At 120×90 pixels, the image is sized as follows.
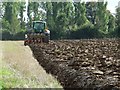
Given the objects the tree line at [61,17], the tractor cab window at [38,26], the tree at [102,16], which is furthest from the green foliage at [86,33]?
the tractor cab window at [38,26]

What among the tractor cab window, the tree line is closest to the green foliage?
the tree line

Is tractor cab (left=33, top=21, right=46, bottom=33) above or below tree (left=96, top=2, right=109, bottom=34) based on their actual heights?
above

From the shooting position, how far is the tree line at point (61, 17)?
72.7 m

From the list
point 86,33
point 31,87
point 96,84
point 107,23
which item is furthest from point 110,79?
point 107,23

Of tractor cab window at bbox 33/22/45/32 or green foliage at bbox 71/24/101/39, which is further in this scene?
green foliage at bbox 71/24/101/39

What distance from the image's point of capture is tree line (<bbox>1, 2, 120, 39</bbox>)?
72.7 meters

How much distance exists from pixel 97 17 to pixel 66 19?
7.45 m

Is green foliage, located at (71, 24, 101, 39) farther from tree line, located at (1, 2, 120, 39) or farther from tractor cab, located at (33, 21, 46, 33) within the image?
tractor cab, located at (33, 21, 46, 33)

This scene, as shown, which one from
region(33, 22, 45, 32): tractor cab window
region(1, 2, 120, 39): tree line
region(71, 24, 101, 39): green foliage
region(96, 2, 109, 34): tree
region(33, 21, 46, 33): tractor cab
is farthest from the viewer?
region(96, 2, 109, 34): tree

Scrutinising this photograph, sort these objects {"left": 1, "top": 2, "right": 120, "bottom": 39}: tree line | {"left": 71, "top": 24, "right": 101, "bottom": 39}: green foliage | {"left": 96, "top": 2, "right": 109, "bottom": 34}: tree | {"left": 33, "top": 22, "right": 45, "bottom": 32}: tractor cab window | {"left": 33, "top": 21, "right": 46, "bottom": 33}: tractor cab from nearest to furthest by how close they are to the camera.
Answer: {"left": 33, "top": 21, "right": 46, "bottom": 33}: tractor cab < {"left": 33, "top": 22, "right": 45, "bottom": 32}: tractor cab window < {"left": 71, "top": 24, "right": 101, "bottom": 39}: green foliage < {"left": 1, "top": 2, "right": 120, "bottom": 39}: tree line < {"left": 96, "top": 2, "right": 109, "bottom": 34}: tree

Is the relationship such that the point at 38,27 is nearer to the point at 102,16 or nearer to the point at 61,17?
the point at 61,17

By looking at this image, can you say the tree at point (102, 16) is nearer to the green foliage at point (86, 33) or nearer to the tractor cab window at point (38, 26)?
the green foliage at point (86, 33)

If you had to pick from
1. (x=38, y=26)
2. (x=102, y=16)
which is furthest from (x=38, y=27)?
(x=102, y=16)

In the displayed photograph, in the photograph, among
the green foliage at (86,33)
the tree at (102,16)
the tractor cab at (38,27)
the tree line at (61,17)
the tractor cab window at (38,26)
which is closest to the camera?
the tractor cab at (38,27)
